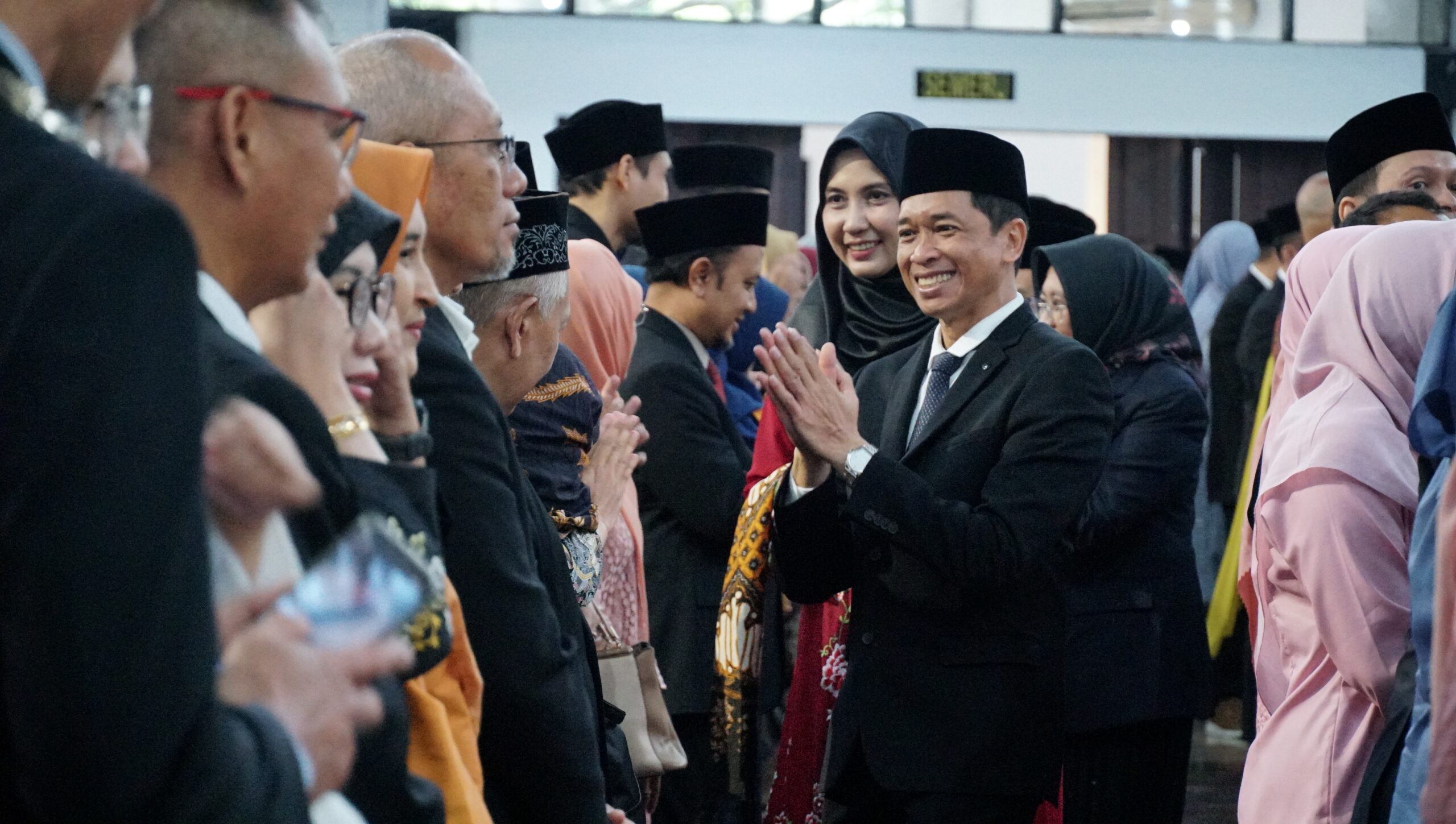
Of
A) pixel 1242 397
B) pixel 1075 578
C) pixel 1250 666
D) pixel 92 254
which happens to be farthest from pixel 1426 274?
pixel 1242 397

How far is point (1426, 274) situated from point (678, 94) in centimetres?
947

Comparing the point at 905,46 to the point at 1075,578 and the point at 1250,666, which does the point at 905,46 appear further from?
the point at 1075,578

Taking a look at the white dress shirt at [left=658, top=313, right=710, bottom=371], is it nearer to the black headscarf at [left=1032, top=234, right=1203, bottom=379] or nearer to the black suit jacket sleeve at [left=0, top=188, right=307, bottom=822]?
the black headscarf at [left=1032, top=234, right=1203, bottom=379]

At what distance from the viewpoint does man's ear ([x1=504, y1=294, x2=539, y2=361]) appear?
238 cm

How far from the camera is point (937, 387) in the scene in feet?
10.1

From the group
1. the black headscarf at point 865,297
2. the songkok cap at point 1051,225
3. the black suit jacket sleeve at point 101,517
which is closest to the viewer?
the black suit jacket sleeve at point 101,517

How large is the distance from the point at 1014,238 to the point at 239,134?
6.78ft

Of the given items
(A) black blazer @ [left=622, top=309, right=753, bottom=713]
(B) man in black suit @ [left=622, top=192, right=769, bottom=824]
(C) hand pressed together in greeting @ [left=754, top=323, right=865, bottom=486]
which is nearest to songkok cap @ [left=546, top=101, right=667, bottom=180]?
(B) man in black suit @ [left=622, top=192, right=769, bottom=824]

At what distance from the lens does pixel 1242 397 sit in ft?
21.8

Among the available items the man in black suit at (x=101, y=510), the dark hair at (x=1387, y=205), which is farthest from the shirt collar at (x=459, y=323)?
the dark hair at (x=1387, y=205)

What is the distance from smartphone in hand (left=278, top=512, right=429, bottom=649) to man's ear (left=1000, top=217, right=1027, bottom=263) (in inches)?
80.1

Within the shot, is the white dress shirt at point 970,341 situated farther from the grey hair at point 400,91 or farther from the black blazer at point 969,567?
the grey hair at point 400,91

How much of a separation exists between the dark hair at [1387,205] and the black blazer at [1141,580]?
2.13ft

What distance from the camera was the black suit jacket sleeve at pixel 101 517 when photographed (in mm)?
874
